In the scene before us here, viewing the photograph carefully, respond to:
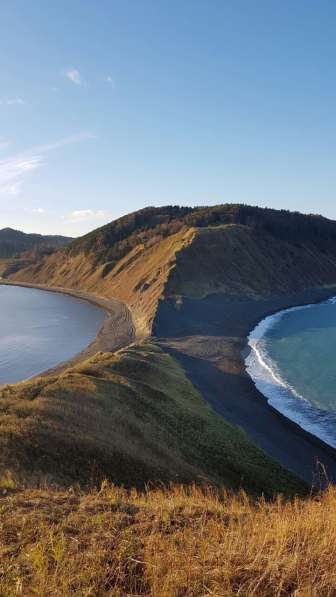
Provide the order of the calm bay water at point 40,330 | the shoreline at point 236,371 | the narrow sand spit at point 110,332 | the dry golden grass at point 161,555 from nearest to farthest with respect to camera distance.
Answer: the dry golden grass at point 161,555 → the shoreline at point 236,371 → the calm bay water at point 40,330 → the narrow sand spit at point 110,332

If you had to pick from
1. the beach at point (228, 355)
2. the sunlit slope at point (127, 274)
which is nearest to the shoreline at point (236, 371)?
the beach at point (228, 355)

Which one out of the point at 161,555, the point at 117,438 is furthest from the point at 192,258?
the point at 161,555

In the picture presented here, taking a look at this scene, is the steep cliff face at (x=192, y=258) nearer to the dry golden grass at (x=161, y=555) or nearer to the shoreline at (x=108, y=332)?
the shoreline at (x=108, y=332)

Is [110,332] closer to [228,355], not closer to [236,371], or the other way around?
[228,355]

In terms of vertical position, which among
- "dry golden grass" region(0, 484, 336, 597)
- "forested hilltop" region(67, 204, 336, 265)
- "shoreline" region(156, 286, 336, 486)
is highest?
"forested hilltop" region(67, 204, 336, 265)

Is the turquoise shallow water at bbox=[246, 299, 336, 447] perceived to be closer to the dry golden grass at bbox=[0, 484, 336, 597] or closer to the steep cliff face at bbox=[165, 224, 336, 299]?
the steep cliff face at bbox=[165, 224, 336, 299]

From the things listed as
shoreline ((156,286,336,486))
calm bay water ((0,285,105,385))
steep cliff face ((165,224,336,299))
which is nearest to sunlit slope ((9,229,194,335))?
steep cliff face ((165,224,336,299))

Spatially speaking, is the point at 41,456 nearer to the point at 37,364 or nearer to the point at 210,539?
the point at 210,539
